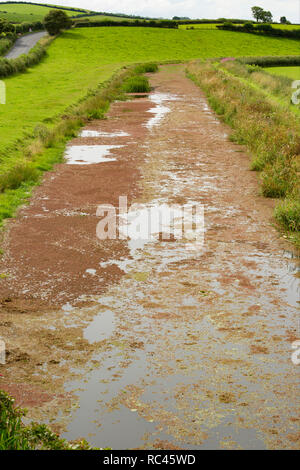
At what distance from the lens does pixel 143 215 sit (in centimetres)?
1191

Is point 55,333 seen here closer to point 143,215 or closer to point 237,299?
point 237,299

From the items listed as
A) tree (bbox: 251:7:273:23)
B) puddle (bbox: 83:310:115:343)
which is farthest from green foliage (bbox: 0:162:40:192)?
tree (bbox: 251:7:273:23)

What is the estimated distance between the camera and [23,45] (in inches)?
2712

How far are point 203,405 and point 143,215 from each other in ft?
21.9

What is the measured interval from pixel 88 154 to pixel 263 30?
266ft

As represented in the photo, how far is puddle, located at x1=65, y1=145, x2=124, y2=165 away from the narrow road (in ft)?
135

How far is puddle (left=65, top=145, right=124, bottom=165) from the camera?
1752 centimetres

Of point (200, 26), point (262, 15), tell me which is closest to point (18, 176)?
point (200, 26)

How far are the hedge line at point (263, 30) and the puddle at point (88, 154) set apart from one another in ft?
256

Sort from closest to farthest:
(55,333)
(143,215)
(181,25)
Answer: (55,333) → (143,215) → (181,25)

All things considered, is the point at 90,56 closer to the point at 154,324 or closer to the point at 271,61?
the point at 271,61

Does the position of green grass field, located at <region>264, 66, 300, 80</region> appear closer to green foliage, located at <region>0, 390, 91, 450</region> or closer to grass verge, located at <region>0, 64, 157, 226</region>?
grass verge, located at <region>0, 64, 157, 226</region>
